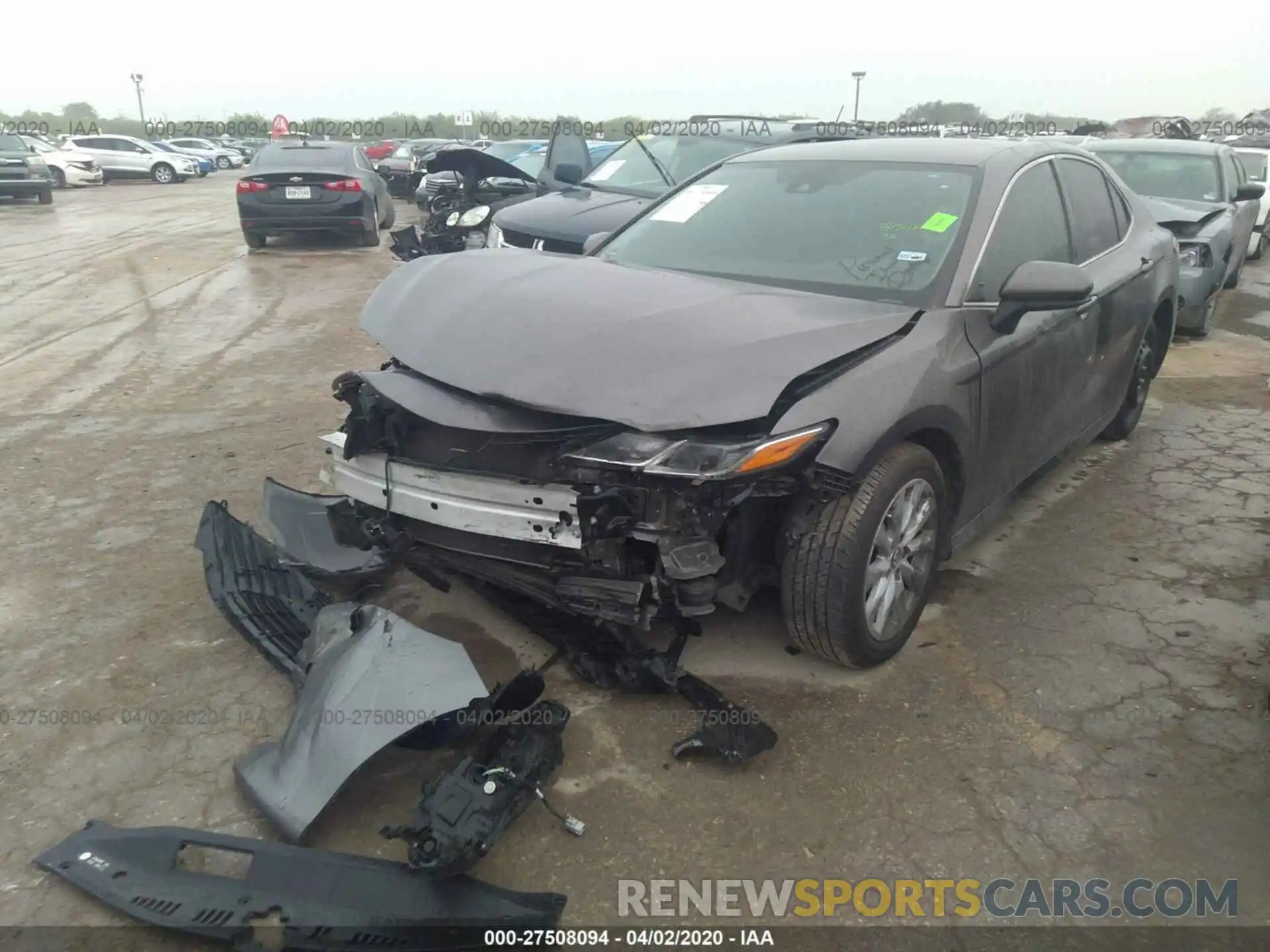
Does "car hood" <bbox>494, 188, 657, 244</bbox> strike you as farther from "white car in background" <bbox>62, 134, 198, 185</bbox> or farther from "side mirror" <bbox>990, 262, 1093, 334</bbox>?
"white car in background" <bbox>62, 134, 198, 185</bbox>

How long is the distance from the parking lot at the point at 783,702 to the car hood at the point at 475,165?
5.22 metres

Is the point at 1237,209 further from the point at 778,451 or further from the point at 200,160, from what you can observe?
the point at 200,160

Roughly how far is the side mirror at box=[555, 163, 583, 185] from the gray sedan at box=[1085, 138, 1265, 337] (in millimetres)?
4706

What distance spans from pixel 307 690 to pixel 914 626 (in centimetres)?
208

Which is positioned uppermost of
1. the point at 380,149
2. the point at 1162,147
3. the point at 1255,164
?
the point at 380,149

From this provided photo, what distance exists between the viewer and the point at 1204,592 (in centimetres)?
379

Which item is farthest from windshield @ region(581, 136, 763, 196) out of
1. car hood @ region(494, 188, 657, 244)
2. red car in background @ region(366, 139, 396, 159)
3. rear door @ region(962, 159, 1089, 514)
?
red car in background @ region(366, 139, 396, 159)

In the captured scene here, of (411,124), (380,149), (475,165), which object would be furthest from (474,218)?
(411,124)

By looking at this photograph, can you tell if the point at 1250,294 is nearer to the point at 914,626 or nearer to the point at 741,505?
the point at 914,626

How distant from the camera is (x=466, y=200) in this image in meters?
10.3

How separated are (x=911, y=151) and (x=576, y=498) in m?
2.33

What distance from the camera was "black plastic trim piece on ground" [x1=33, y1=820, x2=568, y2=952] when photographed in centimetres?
213

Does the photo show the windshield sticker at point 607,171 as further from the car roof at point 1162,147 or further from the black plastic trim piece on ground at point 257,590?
the black plastic trim piece on ground at point 257,590

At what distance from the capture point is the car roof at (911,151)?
12.5ft
